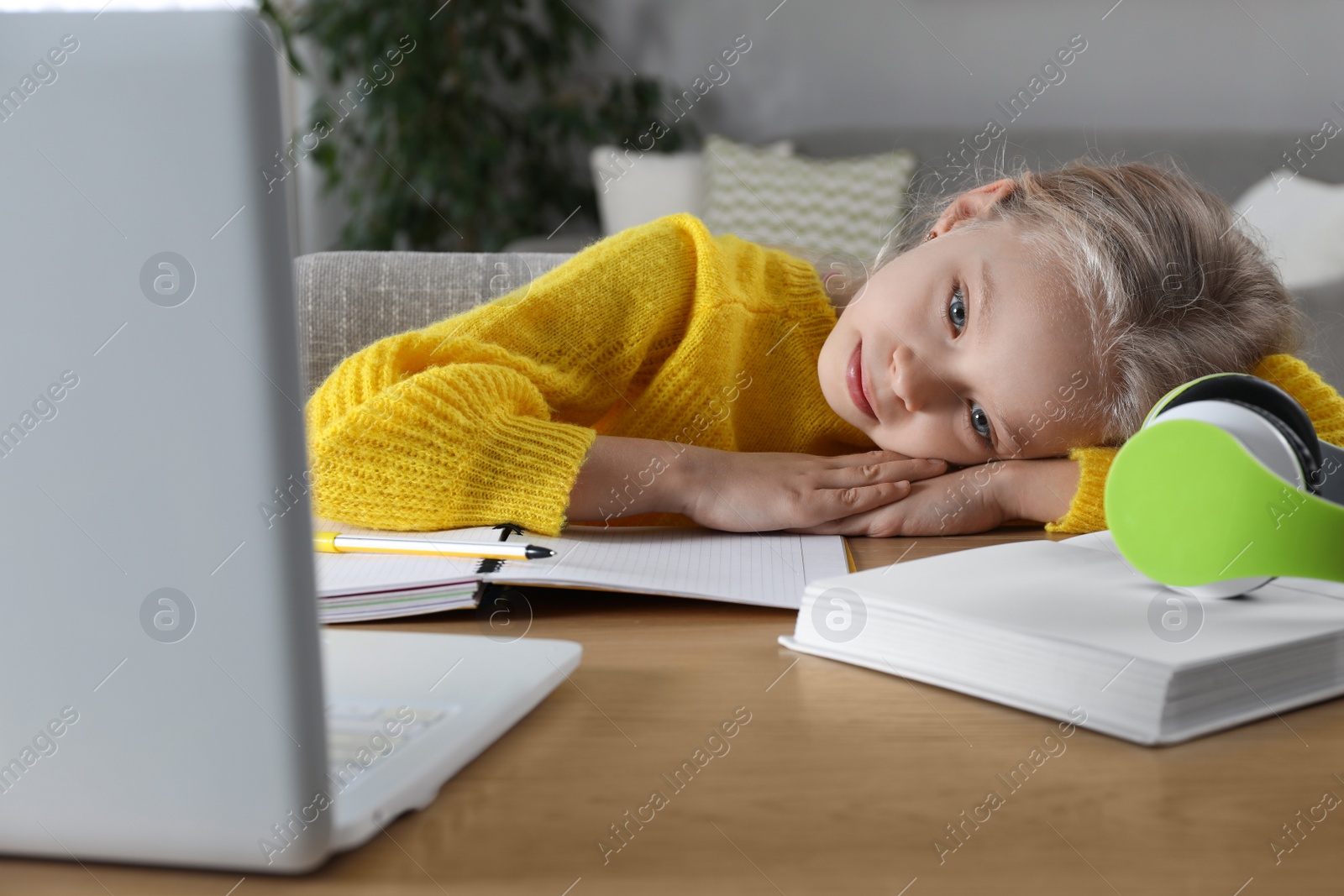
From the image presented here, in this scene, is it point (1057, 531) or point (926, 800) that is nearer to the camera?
Result: point (926, 800)

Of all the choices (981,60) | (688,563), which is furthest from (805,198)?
(688,563)

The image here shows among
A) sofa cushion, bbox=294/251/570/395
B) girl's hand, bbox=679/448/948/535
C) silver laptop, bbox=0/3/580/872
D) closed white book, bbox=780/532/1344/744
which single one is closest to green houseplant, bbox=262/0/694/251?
sofa cushion, bbox=294/251/570/395

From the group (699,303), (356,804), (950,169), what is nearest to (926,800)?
(356,804)

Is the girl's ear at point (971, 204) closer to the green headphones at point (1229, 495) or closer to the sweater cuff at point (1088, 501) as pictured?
the sweater cuff at point (1088, 501)

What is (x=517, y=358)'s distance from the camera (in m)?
0.89

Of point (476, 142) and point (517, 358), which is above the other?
point (517, 358)

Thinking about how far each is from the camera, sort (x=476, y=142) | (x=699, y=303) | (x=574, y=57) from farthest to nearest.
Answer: (x=574, y=57) → (x=476, y=142) → (x=699, y=303)

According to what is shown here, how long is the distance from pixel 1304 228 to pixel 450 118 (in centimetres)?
203

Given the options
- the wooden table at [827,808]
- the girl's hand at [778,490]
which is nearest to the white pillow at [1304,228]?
the girl's hand at [778,490]

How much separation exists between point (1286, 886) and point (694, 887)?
171 millimetres

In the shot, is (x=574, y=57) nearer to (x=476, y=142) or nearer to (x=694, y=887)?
(x=476, y=142)

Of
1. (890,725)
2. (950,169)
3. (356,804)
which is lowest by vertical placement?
(950,169)

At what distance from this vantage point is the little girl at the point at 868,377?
765mm

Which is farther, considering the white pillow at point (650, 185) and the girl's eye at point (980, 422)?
the white pillow at point (650, 185)
